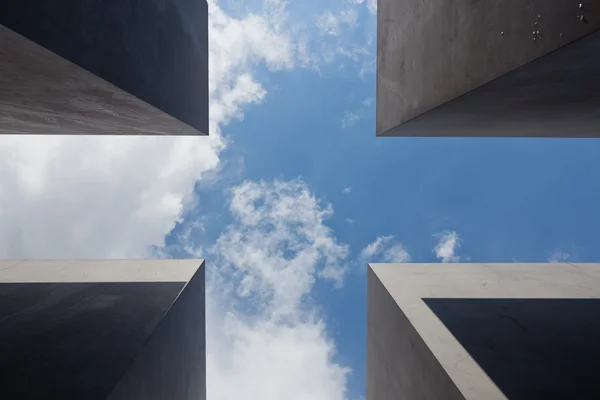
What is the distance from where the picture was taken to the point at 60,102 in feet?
15.7

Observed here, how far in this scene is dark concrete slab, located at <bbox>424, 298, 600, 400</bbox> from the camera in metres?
4.31

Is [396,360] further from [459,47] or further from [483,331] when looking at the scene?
[459,47]

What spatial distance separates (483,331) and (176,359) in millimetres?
4941

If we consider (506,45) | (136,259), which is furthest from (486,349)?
(136,259)

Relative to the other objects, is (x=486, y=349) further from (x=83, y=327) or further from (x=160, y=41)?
(x=160, y=41)

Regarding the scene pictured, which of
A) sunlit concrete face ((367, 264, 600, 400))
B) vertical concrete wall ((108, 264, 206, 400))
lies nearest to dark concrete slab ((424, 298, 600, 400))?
sunlit concrete face ((367, 264, 600, 400))

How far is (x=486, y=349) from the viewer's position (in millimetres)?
5027

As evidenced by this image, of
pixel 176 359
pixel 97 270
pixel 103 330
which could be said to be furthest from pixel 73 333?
pixel 97 270

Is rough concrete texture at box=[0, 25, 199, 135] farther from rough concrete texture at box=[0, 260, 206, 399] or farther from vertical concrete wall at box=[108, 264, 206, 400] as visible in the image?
vertical concrete wall at box=[108, 264, 206, 400]

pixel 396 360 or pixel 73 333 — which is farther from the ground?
pixel 73 333

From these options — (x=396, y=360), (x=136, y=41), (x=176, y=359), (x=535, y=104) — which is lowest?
(x=396, y=360)

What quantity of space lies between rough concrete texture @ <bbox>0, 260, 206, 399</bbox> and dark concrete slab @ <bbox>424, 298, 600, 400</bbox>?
4.21m

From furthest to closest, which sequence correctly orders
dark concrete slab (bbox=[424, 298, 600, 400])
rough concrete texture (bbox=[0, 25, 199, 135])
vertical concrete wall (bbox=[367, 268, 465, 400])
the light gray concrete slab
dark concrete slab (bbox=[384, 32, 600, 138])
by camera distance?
1. the light gray concrete slab
2. vertical concrete wall (bbox=[367, 268, 465, 400])
3. dark concrete slab (bbox=[424, 298, 600, 400])
4. rough concrete texture (bbox=[0, 25, 199, 135])
5. dark concrete slab (bbox=[384, 32, 600, 138])

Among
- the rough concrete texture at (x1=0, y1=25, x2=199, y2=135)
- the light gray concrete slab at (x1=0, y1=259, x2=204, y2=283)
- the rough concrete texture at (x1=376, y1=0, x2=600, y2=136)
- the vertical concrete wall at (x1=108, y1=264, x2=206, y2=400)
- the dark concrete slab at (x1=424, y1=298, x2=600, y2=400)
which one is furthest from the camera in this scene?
the light gray concrete slab at (x1=0, y1=259, x2=204, y2=283)
